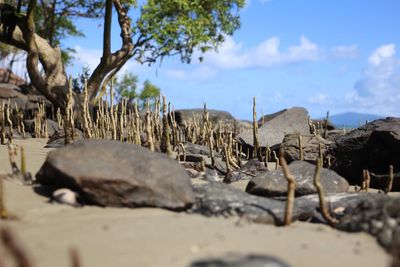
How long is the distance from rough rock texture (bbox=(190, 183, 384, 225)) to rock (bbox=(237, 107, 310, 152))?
6137 mm

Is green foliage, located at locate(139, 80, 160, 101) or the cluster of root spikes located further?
green foliage, located at locate(139, 80, 160, 101)

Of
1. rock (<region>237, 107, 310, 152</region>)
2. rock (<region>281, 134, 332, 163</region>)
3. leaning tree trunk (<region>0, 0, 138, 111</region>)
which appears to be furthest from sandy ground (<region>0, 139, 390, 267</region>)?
leaning tree trunk (<region>0, 0, 138, 111</region>)

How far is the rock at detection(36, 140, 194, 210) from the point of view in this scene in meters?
4.23

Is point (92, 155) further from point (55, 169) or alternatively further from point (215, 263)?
point (215, 263)

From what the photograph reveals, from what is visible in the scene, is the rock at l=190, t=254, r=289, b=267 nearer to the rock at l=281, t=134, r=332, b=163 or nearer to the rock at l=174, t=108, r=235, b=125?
the rock at l=281, t=134, r=332, b=163

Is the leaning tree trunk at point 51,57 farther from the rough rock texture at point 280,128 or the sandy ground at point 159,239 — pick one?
the sandy ground at point 159,239

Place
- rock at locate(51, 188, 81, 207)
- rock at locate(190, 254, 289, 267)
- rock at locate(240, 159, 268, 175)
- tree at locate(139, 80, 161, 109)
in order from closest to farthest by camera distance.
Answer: rock at locate(190, 254, 289, 267) < rock at locate(51, 188, 81, 207) < rock at locate(240, 159, 268, 175) < tree at locate(139, 80, 161, 109)

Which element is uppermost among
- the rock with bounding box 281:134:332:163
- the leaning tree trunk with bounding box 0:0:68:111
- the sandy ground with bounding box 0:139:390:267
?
the leaning tree trunk with bounding box 0:0:68:111

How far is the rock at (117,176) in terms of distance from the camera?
423cm

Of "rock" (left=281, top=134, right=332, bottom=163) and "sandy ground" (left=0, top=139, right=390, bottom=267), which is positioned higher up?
"rock" (left=281, top=134, right=332, bottom=163)

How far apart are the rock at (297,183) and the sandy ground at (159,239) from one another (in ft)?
4.05

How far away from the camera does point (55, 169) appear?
439 centimetres

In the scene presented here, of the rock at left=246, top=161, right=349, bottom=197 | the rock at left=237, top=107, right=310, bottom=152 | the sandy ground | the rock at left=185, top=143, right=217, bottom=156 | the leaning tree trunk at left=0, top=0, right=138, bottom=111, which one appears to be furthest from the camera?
the leaning tree trunk at left=0, top=0, right=138, bottom=111

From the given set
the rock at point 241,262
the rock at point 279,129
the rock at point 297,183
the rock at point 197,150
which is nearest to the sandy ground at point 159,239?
the rock at point 241,262
